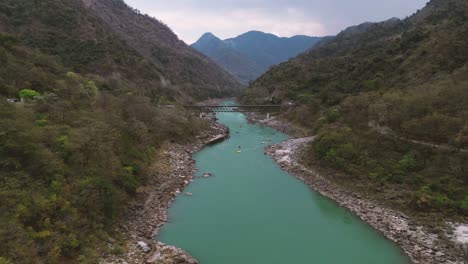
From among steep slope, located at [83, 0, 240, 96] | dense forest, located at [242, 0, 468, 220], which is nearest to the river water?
dense forest, located at [242, 0, 468, 220]

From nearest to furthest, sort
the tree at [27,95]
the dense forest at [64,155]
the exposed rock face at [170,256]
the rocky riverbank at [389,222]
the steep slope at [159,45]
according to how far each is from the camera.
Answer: the dense forest at [64,155]
the exposed rock face at [170,256]
the rocky riverbank at [389,222]
the tree at [27,95]
the steep slope at [159,45]

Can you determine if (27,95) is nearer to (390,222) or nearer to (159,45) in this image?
(390,222)

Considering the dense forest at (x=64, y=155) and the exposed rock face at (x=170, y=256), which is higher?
the dense forest at (x=64, y=155)

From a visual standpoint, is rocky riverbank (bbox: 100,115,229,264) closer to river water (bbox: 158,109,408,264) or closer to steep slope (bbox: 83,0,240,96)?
river water (bbox: 158,109,408,264)

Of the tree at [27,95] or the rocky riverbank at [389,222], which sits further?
the tree at [27,95]

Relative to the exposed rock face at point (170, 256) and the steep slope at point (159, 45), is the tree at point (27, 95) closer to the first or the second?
the exposed rock face at point (170, 256)

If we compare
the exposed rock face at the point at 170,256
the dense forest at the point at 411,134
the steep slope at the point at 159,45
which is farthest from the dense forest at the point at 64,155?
the steep slope at the point at 159,45
